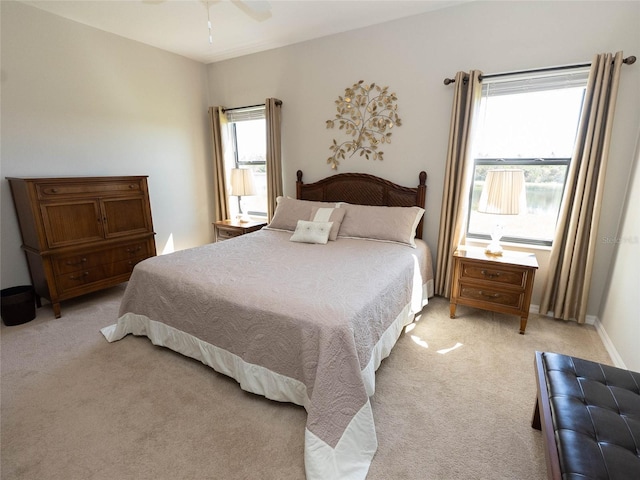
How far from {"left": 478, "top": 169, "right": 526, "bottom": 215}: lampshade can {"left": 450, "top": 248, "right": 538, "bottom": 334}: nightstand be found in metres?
0.42

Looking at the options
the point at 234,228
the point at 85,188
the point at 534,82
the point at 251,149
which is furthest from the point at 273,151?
the point at 534,82

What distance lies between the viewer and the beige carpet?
4.82ft

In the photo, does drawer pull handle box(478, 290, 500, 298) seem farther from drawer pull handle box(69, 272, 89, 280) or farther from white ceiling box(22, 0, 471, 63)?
drawer pull handle box(69, 272, 89, 280)

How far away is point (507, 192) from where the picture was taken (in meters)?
2.49

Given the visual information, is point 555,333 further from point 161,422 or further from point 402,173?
point 161,422

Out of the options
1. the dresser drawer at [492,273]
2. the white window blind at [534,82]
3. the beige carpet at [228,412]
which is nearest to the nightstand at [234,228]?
the beige carpet at [228,412]

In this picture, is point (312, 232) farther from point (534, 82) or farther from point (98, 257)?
point (534, 82)

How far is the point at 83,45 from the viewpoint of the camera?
3219 millimetres

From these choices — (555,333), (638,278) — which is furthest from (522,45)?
(555,333)

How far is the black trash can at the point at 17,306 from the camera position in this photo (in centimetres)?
272

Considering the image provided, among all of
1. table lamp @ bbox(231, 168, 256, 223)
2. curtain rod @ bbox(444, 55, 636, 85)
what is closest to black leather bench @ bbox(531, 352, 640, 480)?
curtain rod @ bbox(444, 55, 636, 85)

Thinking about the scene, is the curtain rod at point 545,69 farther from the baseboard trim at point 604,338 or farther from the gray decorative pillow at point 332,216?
the baseboard trim at point 604,338

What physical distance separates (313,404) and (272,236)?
2.04 meters

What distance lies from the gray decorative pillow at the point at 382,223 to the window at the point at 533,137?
736 mm
